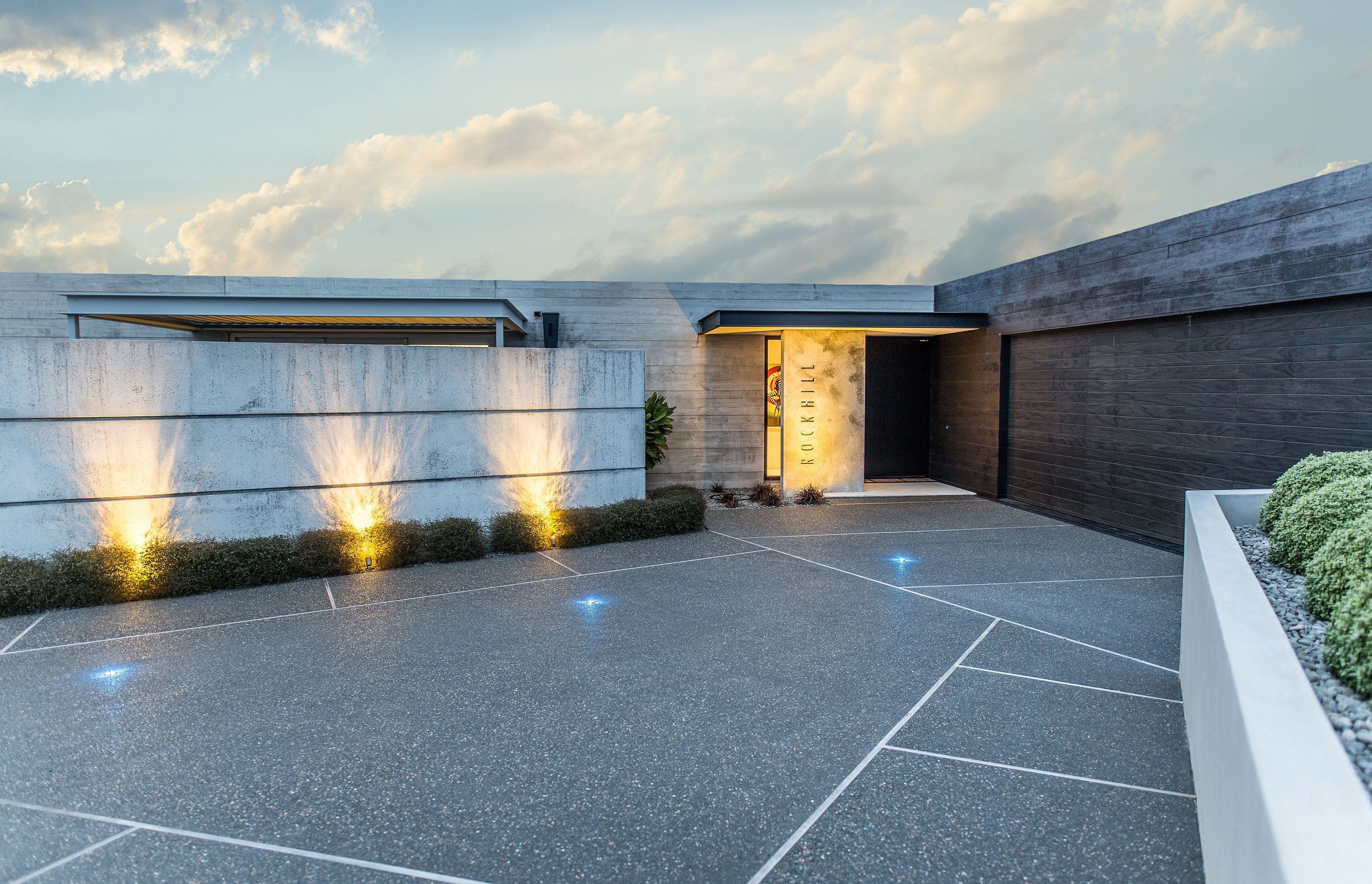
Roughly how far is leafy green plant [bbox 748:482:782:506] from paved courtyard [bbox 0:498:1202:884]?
5982 millimetres

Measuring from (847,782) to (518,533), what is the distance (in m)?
6.71

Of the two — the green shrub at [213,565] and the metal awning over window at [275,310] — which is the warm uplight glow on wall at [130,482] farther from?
the metal awning over window at [275,310]

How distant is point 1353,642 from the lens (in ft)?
9.60

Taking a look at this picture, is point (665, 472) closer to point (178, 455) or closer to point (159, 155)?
point (178, 455)

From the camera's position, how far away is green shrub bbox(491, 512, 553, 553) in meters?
9.80

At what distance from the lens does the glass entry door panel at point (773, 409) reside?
1530cm

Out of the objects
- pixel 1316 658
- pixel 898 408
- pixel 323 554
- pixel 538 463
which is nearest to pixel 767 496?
pixel 898 408

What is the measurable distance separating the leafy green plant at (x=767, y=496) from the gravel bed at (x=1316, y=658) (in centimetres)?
880

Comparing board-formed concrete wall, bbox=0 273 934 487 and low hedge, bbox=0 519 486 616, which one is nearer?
low hedge, bbox=0 519 486 616

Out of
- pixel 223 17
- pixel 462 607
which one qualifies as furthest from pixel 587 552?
pixel 223 17

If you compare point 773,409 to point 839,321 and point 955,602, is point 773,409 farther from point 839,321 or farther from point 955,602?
point 955,602

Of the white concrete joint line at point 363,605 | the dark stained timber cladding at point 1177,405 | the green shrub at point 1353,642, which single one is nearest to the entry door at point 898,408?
the dark stained timber cladding at point 1177,405

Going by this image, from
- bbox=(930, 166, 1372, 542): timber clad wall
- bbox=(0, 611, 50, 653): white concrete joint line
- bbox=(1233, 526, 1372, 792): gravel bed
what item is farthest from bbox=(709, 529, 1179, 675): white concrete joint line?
bbox=(0, 611, 50, 653): white concrete joint line

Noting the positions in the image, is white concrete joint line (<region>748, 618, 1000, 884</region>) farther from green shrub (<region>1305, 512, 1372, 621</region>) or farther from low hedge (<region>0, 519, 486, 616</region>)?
low hedge (<region>0, 519, 486, 616</region>)
